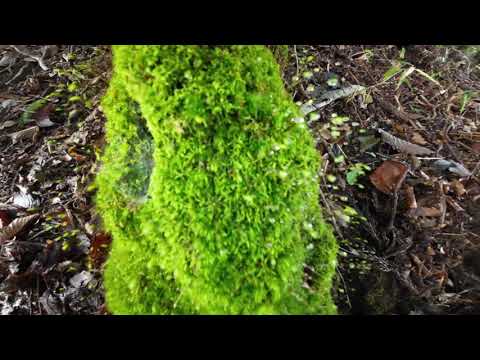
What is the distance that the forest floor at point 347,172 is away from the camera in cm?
250

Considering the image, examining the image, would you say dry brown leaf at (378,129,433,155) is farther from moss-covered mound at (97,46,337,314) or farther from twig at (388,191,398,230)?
moss-covered mound at (97,46,337,314)

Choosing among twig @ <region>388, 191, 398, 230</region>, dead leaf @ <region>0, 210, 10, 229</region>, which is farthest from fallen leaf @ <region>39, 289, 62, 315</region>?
twig @ <region>388, 191, 398, 230</region>

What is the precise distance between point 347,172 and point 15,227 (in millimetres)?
3105

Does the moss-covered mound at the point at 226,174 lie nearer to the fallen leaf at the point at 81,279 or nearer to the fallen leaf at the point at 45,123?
the fallen leaf at the point at 81,279

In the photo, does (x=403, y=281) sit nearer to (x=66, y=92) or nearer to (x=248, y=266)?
(x=248, y=266)

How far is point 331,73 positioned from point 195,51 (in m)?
2.09

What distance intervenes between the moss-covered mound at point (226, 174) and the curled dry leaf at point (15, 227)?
1.67m

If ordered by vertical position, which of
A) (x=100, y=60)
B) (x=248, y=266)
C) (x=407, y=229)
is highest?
(x=100, y=60)

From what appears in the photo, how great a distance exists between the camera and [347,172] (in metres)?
2.81

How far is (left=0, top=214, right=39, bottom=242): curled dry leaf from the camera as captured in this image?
2.72m

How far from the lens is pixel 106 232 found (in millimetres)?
2568

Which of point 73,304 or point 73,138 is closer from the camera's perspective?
point 73,304

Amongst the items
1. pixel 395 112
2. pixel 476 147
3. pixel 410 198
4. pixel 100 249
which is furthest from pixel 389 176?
pixel 100 249

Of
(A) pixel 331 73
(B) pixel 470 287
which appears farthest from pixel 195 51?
(B) pixel 470 287
